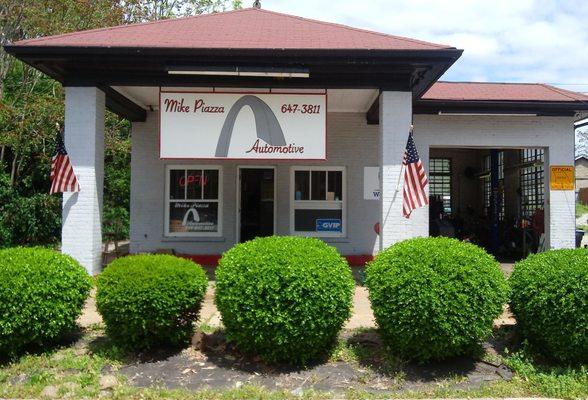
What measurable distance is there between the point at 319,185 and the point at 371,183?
1.33 metres

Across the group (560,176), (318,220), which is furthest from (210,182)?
(560,176)

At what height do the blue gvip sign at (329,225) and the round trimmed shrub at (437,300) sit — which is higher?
the blue gvip sign at (329,225)

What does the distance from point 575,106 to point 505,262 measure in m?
4.62

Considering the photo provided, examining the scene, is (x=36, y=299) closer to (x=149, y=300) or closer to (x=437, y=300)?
(x=149, y=300)

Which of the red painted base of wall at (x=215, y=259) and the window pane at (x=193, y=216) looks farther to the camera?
the window pane at (x=193, y=216)

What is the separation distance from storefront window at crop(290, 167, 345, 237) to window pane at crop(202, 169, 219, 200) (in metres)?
1.98

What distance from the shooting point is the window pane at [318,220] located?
12.8 m

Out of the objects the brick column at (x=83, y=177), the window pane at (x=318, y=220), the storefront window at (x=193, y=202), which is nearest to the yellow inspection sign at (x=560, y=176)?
the window pane at (x=318, y=220)

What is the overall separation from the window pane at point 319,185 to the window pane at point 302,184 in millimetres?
129

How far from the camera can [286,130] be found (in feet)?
31.7

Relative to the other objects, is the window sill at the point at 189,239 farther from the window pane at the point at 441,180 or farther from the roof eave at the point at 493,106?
A: the window pane at the point at 441,180

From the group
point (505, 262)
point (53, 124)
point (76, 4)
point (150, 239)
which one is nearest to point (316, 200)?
point (150, 239)

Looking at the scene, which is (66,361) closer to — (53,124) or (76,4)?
(53,124)

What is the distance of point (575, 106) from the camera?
1173 cm
